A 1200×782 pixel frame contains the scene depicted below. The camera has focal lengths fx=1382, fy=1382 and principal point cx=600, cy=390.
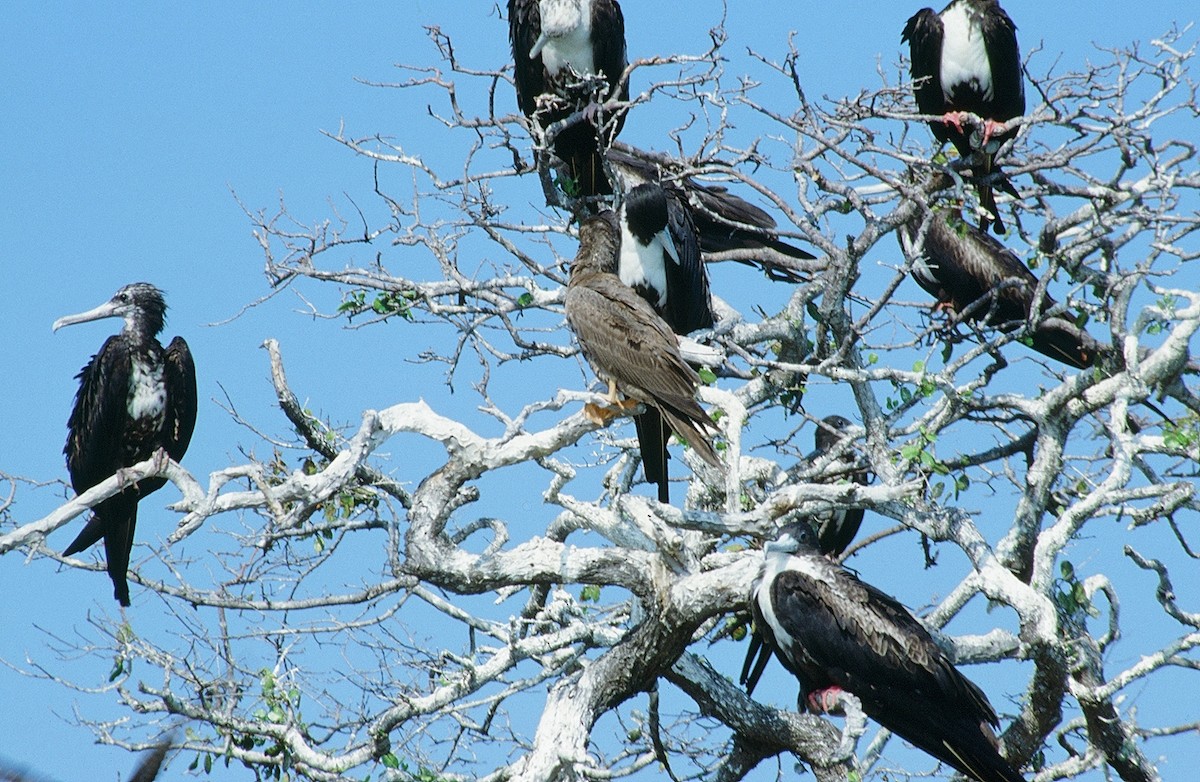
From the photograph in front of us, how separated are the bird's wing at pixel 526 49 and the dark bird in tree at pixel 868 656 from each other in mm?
2835

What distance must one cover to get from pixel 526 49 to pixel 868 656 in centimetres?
345

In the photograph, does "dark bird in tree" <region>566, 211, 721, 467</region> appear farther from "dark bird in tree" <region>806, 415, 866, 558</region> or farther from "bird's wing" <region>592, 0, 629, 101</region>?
"bird's wing" <region>592, 0, 629, 101</region>

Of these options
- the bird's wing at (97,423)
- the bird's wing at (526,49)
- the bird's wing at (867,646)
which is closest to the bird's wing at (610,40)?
the bird's wing at (526,49)

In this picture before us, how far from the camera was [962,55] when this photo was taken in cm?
612

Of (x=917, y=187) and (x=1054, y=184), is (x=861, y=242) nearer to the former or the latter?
(x=917, y=187)

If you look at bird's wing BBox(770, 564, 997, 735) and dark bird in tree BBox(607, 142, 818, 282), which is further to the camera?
dark bird in tree BBox(607, 142, 818, 282)

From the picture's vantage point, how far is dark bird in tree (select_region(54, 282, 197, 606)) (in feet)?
18.3

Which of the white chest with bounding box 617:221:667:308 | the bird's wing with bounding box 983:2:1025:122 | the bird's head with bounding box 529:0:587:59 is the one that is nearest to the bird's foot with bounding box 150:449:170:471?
the white chest with bounding box 617:221:667:308

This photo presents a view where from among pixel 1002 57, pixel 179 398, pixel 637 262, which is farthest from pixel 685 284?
pixel 179 398

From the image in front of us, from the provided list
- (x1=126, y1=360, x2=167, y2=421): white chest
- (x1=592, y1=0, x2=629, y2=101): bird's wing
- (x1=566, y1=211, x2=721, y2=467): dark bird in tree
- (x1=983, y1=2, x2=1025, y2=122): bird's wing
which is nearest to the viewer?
(x1=566, y1=211, x2=721, y2=467): dark bird in tree

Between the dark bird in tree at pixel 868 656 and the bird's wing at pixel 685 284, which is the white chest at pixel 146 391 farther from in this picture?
the dark bird in tree at pixel 868 656

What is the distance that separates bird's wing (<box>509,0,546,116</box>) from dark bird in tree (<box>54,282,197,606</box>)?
78.9 inches

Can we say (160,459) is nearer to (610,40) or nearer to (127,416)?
(127,416)

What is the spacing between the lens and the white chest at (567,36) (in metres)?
6.45
